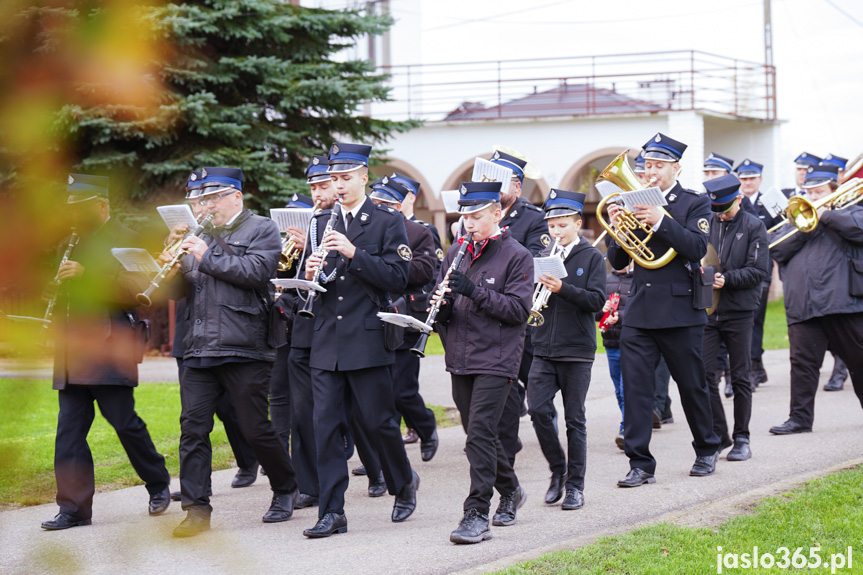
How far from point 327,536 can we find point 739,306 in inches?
151

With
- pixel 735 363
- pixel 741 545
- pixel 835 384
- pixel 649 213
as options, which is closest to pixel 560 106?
pixel 835 384

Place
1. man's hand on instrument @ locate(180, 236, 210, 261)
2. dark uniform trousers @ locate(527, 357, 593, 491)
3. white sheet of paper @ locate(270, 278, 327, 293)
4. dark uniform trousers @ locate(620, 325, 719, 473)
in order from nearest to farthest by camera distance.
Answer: man's hand on instrument @ locate(180, 236, 210, 261) < white sheet of paper @ locate(270, 278, 327, 293) < dark uniform trousers @ locate(527, 357, 593, 491) < dark uniform trousers @ locate(620, 325, 719, 473)

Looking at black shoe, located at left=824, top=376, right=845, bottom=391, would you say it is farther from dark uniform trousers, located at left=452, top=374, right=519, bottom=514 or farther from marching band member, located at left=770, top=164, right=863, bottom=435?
dark uniform trousers, located at left=452, top=374, right=519, bottom=514

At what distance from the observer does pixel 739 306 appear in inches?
304

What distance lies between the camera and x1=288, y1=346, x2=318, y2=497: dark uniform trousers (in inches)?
255

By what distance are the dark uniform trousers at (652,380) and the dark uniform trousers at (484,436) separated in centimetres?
142

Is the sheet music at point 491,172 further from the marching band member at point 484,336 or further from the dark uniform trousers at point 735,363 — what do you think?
the dark uniform trousers at point 735,363

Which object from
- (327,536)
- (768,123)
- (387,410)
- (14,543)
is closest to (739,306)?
(387,410)

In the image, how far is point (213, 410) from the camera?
5.92 metres

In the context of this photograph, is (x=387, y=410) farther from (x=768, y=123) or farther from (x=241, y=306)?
(x=768, y=123)


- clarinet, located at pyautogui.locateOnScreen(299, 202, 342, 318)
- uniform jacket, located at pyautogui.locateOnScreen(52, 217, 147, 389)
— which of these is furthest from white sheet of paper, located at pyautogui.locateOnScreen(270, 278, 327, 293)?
uniform jacket, located at pyautogui.locateOnScreen(52, 217, 147, 389)

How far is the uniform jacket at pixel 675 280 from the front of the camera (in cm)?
674

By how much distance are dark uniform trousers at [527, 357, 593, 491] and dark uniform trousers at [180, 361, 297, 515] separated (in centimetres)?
164

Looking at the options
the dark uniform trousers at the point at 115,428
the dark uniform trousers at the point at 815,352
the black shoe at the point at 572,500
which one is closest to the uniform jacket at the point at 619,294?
the dark uniform trousers at the point at 815,352
